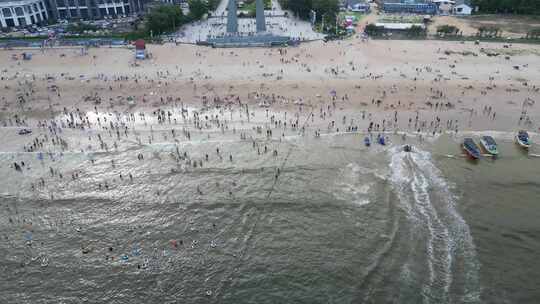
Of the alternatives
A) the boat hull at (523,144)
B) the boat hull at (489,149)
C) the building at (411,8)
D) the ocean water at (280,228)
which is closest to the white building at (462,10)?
the building at (411,8)

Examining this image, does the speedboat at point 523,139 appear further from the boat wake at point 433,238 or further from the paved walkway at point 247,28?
the paved walkway at point 247,28

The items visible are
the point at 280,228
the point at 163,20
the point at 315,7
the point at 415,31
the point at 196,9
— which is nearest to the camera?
the point at 280,228

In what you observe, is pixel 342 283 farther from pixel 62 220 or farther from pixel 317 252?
pixel 62 220

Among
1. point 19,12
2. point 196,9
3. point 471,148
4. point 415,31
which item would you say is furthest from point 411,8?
point 19,12

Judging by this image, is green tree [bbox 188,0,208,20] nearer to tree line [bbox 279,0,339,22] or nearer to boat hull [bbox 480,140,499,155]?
tree line [bbox 279,0,339,22]

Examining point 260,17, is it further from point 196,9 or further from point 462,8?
point 462,8

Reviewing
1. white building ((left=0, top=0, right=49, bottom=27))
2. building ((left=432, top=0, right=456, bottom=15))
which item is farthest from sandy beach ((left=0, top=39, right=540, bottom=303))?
building ((left=432, top=0, right=456, bottom=15))

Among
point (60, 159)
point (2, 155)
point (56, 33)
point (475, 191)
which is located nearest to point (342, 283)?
point (475, 191)
